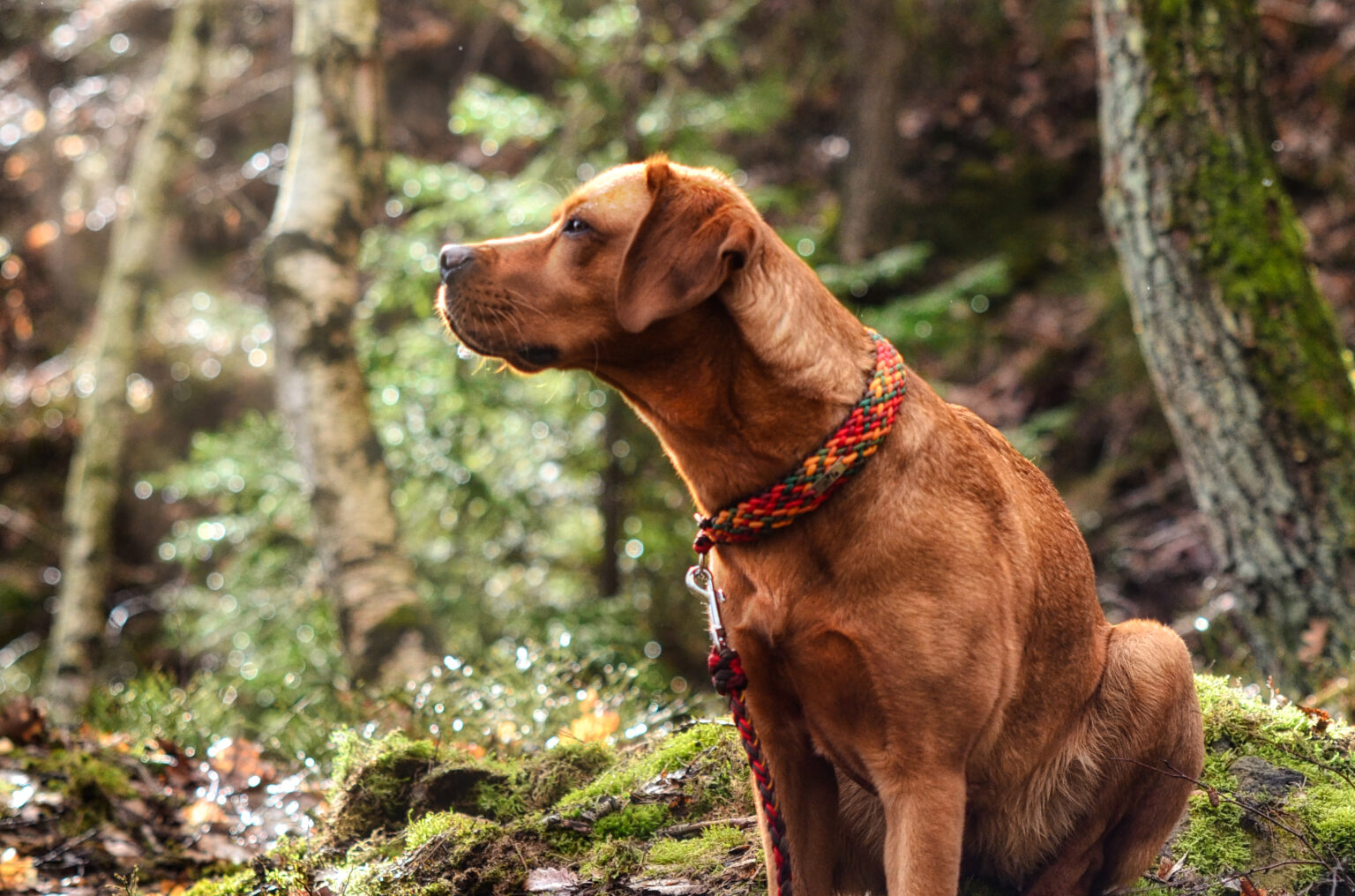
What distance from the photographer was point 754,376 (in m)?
2.48

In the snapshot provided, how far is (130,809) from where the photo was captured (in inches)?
158

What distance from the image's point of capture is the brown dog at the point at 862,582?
235cm

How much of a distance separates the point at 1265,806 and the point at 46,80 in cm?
1363

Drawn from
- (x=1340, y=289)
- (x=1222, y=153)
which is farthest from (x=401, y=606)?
Result: (x=1340, y=289)

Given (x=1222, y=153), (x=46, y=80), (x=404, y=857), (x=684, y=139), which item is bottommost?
(x=404, y=857)

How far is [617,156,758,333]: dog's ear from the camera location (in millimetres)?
2396

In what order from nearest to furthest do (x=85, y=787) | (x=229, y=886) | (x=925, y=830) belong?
1. (x=925, y=830)
2. (x=229, y=886)
3. (x=85, y=787)

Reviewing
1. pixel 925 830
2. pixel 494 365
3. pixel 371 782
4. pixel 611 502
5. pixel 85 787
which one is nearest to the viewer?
pixel 925 830

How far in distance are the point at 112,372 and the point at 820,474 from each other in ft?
24.7

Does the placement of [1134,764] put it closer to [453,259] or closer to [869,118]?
[453,259]

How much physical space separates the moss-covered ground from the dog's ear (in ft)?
5.19

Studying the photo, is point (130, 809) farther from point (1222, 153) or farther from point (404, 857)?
point (1222, 153)

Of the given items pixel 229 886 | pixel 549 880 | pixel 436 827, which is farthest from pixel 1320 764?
pixel 229 886

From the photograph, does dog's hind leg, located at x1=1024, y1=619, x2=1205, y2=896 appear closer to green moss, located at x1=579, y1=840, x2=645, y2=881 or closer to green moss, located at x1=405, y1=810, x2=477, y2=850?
green moss, located at x1=579, y1=840, x2=645, y2=881
